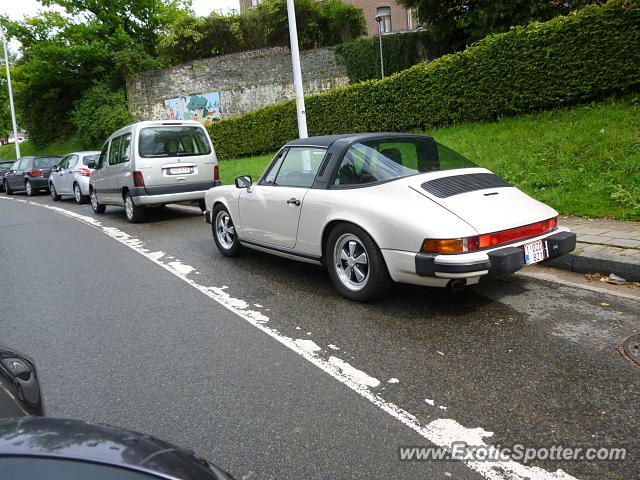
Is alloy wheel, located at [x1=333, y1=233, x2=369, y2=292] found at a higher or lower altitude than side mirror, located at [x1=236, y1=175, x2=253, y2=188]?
lower

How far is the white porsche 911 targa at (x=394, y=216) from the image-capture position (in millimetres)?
4078

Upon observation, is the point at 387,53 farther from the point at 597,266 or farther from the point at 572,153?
the point at 597,266

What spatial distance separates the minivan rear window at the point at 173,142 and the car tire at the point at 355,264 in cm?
634

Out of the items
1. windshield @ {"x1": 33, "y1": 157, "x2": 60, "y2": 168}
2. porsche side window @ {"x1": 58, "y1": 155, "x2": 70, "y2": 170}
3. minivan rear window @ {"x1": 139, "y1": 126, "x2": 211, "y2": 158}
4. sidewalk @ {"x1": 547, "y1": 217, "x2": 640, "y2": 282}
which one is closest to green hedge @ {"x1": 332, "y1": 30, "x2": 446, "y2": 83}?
windshield @ {"x1": 33, "y1": 157, "x2": 60, "y2": 168}

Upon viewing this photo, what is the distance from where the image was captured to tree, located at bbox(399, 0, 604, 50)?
1717 cm

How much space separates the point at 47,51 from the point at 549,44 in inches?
1238

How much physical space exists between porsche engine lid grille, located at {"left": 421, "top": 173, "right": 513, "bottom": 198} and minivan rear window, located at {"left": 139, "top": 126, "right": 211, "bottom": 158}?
690cm

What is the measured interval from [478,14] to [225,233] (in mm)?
15600

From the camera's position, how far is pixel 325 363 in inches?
139

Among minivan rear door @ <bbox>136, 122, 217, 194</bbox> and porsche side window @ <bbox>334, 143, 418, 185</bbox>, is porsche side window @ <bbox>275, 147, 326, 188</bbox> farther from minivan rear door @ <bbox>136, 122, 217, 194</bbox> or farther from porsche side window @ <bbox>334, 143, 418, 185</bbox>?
minivan rear door @ <bbox>136, 122, 217, 194</bbox>

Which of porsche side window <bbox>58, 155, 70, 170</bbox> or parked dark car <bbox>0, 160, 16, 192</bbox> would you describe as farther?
parked dark car <bbox>0, 160, 16, 192</bbox>

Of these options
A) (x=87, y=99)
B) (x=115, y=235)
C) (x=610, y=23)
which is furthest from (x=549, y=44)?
(x=87, y=99)

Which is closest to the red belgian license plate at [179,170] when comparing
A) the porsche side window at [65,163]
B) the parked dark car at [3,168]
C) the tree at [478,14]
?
the porsche side window at [65,163]

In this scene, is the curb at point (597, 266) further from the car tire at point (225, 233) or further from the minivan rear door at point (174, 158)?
the minivan rear door at point (174, 158)
